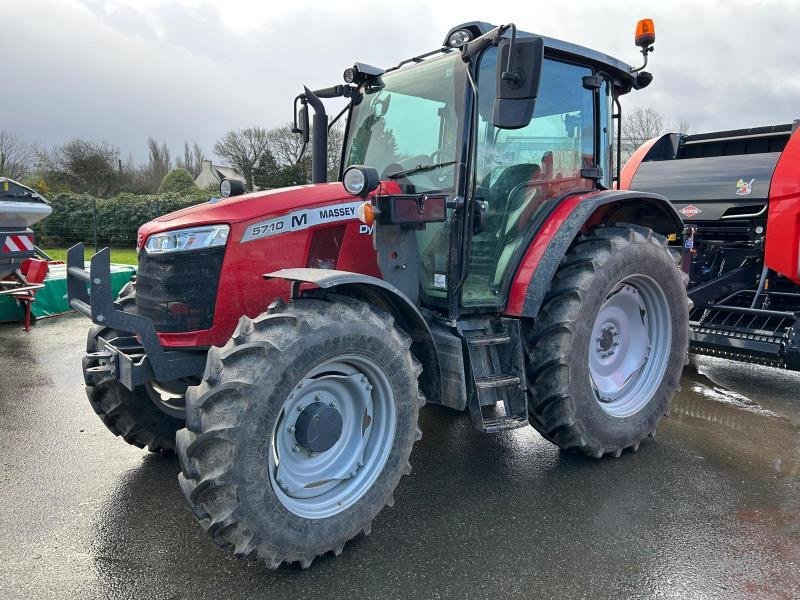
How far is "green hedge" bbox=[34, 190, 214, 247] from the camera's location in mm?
18938

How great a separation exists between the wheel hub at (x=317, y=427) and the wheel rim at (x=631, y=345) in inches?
74.8

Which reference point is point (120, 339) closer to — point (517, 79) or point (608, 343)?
point (517, 79)

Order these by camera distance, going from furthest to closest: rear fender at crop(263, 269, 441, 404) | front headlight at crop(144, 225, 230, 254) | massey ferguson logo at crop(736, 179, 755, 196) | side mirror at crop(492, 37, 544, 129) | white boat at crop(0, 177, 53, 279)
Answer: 1. white boat at crop(0, 177, 53, 279)
2. massey ferguson logo at crop(736, 179, 755, 196)
3. front headlight at crop(144, 225, 230, 254)
4. side mirror at crop(492, 37, 544, 129)
5. rear fender at crop(263, 269, 441, 404)

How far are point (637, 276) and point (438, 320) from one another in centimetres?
137

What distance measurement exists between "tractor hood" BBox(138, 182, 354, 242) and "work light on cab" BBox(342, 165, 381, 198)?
0.76 feet

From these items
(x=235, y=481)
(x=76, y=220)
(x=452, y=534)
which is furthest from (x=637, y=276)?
(x=76, y=220)

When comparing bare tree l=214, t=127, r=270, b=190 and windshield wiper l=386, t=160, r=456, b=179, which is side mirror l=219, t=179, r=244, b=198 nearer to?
windshield wiper l=386, t=160, r=456, b=179

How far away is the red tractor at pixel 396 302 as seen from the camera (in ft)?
8.09

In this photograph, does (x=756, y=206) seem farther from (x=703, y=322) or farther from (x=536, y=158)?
(x=536, y=158)

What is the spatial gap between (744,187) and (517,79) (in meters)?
3.80

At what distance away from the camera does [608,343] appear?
3939 millimetres

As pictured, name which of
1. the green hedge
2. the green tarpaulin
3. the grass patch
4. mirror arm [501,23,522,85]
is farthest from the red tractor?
the green hedge

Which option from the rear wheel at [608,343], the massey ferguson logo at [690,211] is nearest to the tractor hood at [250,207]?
the rear wheel at [608,343]

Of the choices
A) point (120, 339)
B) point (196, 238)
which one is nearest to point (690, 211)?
point (196, 238)
